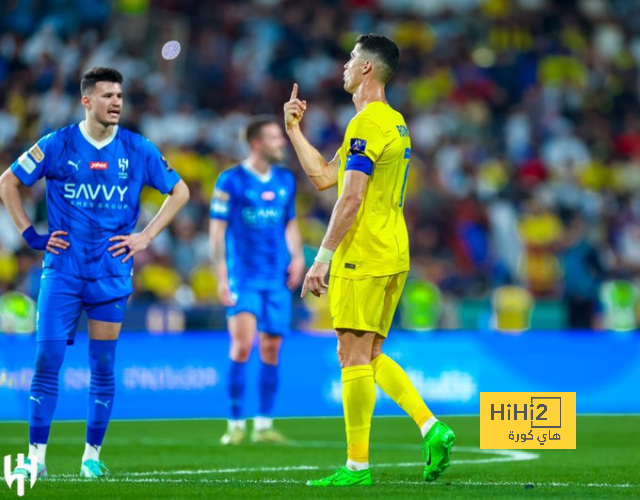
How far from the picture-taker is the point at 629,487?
25.1 ft

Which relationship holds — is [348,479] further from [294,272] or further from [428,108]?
[428,108]

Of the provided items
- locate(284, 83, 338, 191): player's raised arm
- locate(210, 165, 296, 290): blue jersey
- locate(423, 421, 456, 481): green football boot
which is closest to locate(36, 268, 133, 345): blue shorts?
locate(284, 83, 338, 191): player's raised arm

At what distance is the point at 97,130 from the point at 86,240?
0.73m

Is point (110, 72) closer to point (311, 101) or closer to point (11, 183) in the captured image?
point (11, 183)

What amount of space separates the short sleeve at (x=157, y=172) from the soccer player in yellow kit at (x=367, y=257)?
1.25 m

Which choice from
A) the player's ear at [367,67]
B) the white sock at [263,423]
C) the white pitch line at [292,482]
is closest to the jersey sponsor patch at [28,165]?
the white pitch line at [292,482]

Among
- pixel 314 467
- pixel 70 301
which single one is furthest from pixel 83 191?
pixel 314 467

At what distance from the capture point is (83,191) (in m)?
8.46

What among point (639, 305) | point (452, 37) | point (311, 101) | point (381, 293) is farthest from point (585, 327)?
point (381, 293)

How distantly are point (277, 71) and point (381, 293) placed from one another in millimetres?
15111

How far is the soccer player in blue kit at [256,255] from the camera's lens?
39.4ft

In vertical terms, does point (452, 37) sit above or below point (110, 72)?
above

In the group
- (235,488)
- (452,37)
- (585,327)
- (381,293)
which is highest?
(452,37)

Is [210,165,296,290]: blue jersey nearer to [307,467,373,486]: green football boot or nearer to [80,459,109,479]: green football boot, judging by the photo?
[80,459,109,479]: green football boot
